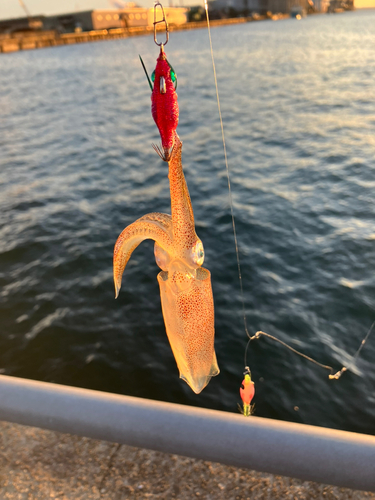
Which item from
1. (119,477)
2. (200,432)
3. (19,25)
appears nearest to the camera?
(200,432)

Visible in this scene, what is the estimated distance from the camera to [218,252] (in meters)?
12.8

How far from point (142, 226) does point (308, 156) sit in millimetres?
17879

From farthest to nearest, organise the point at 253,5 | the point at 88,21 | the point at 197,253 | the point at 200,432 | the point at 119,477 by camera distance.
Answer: the point at 253,5 < the point at 88,21 < the point at 119,477 < the point at 200,432 < the point at 197,253

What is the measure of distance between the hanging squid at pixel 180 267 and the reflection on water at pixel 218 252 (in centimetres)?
552

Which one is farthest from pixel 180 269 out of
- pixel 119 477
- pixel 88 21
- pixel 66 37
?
pixel 88 21

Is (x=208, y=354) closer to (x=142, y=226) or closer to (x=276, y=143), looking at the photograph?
(x=142, y=226)

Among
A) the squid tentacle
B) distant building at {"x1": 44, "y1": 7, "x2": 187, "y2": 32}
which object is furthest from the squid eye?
distant building at {"x1": 44, "y1": 7, "x2": 187, "y2": 32}

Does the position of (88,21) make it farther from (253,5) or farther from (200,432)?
(200,432)

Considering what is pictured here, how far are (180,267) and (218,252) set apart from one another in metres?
10.0

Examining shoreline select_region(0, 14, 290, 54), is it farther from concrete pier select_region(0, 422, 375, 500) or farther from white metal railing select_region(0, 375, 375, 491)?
concrete pier select_region(0, 422, 375, 500)

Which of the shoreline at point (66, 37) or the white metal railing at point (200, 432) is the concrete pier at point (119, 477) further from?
the shoreline at point (66, 37)

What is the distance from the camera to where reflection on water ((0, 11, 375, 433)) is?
339 inches

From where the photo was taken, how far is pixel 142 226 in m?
2.73

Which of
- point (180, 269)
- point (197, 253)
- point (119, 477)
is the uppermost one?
point (197, 253)
